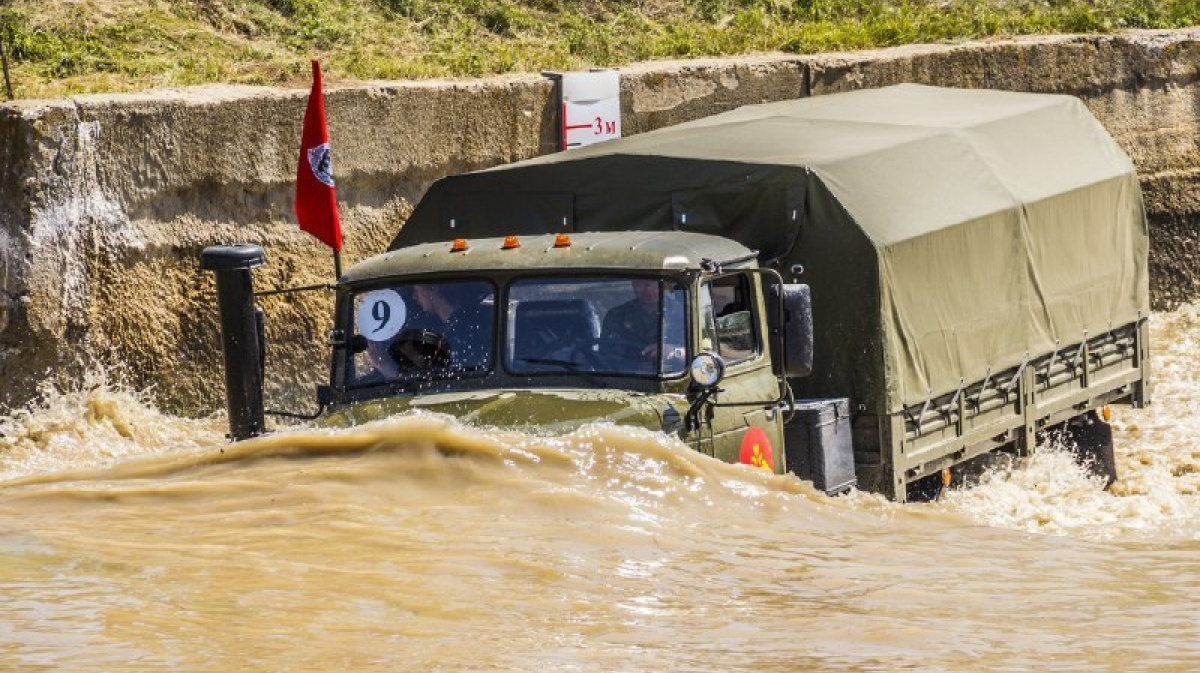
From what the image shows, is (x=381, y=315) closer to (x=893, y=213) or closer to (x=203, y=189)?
(x=893, y=213)

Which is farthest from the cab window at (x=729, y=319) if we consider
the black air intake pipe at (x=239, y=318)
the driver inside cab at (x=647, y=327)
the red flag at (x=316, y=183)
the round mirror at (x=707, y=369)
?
the red flag at (x=316, y=183)

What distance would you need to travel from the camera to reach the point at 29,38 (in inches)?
540

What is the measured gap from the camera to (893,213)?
1024 centimetres

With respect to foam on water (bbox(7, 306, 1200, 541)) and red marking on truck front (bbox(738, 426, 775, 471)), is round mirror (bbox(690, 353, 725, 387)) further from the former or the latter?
red marking on truck front (bbox(738, 426, 775, 471))

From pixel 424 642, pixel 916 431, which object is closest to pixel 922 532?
pixel 916 431

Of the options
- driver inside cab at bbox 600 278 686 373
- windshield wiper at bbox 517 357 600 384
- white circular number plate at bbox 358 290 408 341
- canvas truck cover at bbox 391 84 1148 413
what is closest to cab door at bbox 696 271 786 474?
driver inside cab at bbox 600 278 686 373

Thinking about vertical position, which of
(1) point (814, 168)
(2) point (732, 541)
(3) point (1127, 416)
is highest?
(1) point (814, 168)

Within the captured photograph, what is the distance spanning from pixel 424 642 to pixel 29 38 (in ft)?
27.2

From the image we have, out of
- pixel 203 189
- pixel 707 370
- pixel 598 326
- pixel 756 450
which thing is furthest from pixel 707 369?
pixel 203 189

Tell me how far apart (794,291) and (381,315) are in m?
1.92

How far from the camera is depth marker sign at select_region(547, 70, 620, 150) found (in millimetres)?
14438

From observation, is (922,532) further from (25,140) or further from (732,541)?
(25,140)

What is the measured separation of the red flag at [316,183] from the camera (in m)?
11.4

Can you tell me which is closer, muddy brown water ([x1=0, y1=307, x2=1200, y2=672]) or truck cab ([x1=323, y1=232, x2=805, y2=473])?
muddy brown water ([x1=0, y1=307, x2=1200, y2=672])
